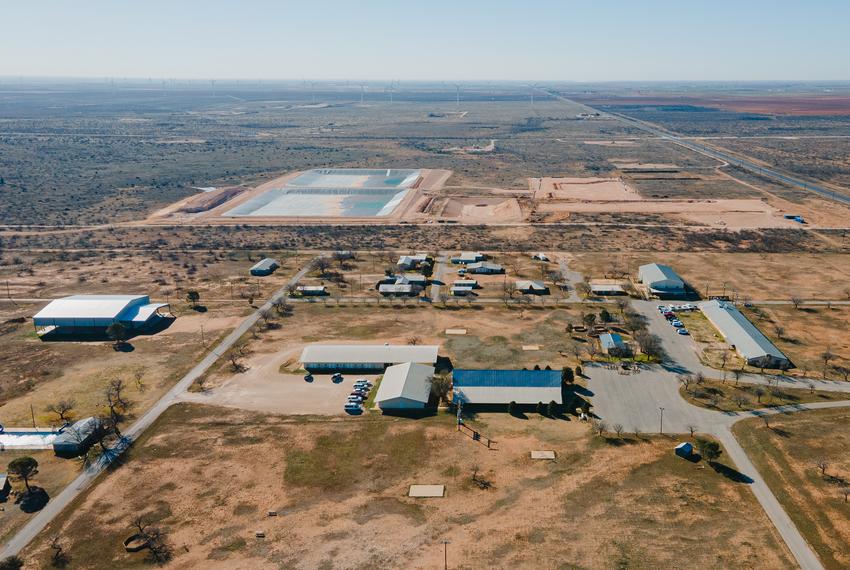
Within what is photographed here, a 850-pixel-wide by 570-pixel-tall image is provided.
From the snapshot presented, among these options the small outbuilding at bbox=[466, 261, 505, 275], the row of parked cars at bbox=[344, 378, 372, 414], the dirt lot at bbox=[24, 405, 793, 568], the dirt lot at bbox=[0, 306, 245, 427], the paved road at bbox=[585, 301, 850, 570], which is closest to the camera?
the dirt lot at bbox=[24, 405, 793, 568]

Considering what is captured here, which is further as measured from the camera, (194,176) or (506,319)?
(194,176)

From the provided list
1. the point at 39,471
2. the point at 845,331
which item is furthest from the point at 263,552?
the point at 845,331

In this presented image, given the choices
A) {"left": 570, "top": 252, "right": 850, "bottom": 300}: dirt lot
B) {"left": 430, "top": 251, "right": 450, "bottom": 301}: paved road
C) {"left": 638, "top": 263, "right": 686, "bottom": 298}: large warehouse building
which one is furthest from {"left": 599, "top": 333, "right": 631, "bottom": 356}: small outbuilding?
{"left": 430, "top": 251, "right": 450, "bottom": 301}: paved road

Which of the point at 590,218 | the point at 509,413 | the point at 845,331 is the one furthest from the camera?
the point at 590,218

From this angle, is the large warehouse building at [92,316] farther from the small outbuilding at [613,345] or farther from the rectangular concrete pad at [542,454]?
the small outbuilding at [613,345]

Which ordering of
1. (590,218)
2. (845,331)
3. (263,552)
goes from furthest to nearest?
(590,218) < (845,331) < (263,552)

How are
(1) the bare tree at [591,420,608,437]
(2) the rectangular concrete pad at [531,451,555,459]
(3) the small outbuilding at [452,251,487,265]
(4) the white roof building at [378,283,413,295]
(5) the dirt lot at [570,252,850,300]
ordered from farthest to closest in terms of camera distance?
(3) the small outbuilding at [452,251,487,265] < (4) the white roof building at [378,283,413,295] < (5) the dirt lot at [570,252,850,300] < (1) the bare tree at [591,420,608,437] < (2) the rectangular concrete pad at [531,451,555,459]

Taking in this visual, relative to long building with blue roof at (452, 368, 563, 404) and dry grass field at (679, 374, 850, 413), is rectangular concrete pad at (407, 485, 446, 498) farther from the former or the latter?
dry grass field at (679, 374, 850, 413)

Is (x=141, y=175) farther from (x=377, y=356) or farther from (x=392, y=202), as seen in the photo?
(x=377, y=356)
